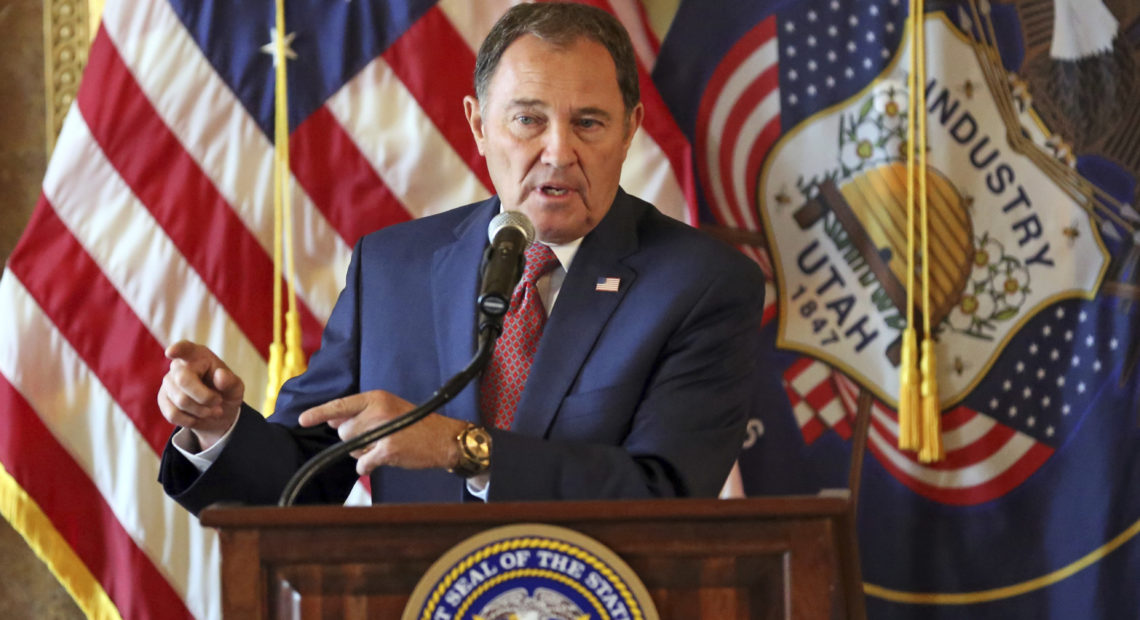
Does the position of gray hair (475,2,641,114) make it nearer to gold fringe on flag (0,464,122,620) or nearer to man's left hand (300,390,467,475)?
man's left hand (300,390,467,475)

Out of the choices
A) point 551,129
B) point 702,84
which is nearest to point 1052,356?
point 702,84

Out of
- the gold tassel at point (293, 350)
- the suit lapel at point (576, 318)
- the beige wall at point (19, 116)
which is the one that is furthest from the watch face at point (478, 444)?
the beige wall at point (19, 116)

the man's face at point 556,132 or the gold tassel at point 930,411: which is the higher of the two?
the man's face at point 556,132

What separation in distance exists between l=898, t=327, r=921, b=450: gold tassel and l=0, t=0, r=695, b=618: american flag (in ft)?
1.97

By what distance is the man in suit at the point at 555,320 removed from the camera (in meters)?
1.73

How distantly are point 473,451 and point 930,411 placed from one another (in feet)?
5.44

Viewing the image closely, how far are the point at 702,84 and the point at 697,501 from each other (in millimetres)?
1981

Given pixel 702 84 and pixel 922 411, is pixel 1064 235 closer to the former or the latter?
pixel 922 411

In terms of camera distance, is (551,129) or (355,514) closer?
(355,514)

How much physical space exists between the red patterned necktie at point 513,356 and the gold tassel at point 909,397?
124 cm

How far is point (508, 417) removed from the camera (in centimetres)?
184

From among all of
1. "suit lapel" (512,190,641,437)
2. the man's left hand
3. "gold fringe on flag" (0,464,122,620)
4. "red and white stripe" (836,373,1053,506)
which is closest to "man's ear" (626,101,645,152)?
"suit lapel" (512,190,641,437)

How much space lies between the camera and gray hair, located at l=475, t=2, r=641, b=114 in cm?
192

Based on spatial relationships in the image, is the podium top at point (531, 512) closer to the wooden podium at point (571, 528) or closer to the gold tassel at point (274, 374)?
the wooden podium at point (571, 528)
